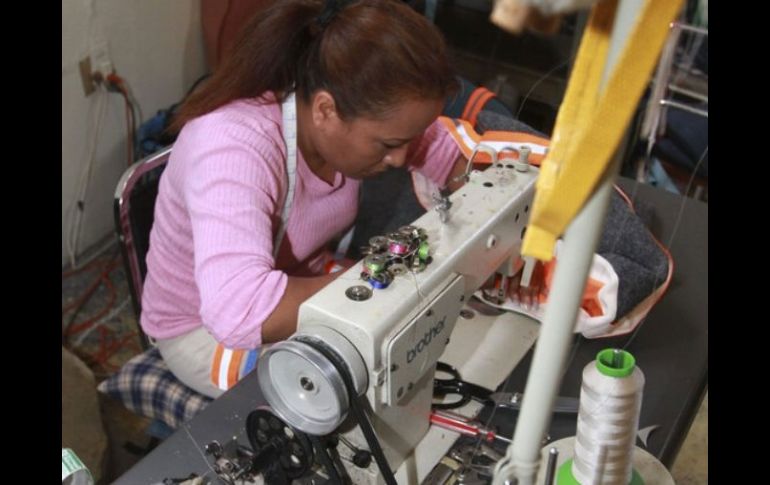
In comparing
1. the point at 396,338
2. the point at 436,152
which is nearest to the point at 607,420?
the point at 396,338

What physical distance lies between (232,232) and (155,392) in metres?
0.47

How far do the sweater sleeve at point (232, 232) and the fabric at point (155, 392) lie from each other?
31 centimetres

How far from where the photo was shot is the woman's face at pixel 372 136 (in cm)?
106

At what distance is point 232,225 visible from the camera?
98 centimetres

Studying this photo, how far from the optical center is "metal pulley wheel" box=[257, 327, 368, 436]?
2.34ft

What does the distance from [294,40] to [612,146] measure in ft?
2.74

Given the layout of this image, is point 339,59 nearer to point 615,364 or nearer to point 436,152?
point 436,152

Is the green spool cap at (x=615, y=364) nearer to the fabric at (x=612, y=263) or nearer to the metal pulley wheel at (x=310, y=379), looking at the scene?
the metal pulley wheel at (x=310, y=379)

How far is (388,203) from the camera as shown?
1.69 metres

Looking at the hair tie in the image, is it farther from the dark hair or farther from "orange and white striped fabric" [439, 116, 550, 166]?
"orange and white striped fabric" [439, 116, 550, 166]

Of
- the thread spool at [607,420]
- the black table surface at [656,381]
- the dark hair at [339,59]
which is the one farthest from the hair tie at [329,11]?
the thread spool at [607,420]

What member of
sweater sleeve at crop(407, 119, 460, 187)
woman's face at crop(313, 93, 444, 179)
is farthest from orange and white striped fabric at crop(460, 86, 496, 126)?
woman's face at crop(313, 93, 444, 179)

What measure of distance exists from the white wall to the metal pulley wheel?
172 cm
